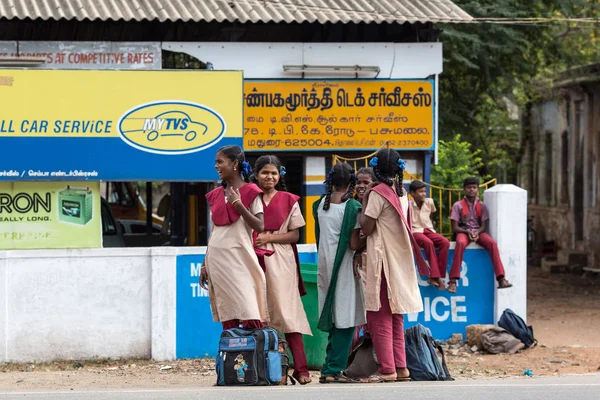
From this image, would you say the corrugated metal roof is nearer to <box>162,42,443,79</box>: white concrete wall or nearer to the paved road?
<box>162,42,443,79</box>: white concrete wall

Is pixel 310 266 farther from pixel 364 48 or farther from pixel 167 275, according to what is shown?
pixel 364 48

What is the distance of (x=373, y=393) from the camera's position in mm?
7480

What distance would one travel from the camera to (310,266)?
9.80 meters

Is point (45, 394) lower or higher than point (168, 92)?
lower

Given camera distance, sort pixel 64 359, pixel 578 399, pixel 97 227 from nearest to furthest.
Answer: pixel 578 399, pixel 64 359, pixel 97 227

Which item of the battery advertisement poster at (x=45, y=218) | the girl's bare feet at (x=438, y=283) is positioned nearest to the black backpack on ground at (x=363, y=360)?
the girl's bare feet at (x=438, y=283)

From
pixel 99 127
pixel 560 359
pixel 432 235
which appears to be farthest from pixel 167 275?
pixel 560 359

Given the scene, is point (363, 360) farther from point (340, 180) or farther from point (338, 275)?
point (340, 180)

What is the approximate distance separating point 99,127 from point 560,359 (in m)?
5.54

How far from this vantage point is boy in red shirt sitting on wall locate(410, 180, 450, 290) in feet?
37.3

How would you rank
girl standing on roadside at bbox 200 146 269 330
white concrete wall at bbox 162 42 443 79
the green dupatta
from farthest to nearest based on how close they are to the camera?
1. white concrete wall at bbox 162 42 443 79
2. the green dupatta
3. girl standing on roadside at bbox 200 146 269 330

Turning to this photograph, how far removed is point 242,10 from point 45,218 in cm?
434

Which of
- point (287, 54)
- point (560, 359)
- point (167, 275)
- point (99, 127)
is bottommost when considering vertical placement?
point (560, 359)

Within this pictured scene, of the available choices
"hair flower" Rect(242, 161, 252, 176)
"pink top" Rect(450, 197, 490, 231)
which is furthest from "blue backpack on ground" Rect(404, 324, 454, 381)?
"pink top" Rect(450, 197, 490, 231)
